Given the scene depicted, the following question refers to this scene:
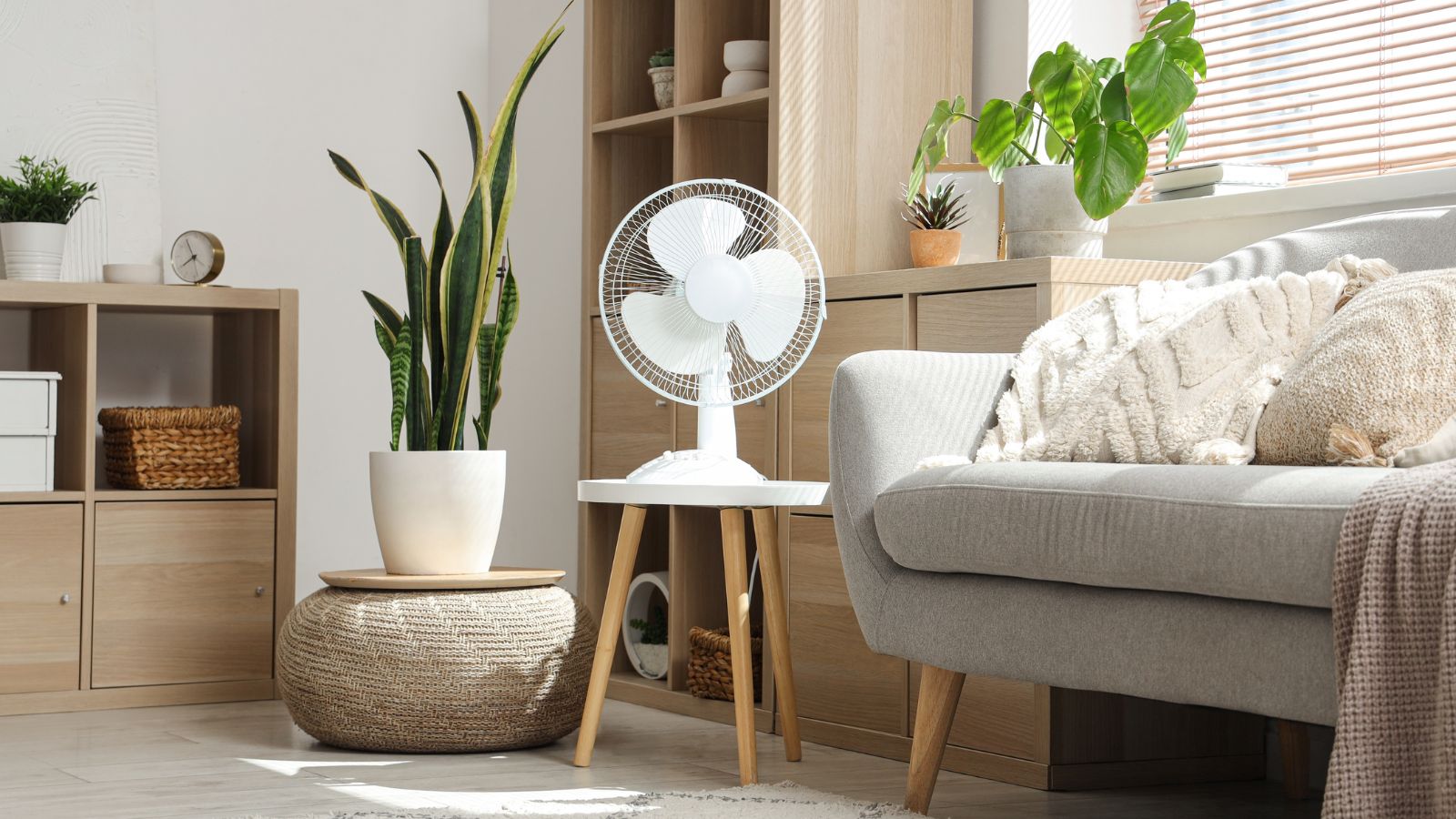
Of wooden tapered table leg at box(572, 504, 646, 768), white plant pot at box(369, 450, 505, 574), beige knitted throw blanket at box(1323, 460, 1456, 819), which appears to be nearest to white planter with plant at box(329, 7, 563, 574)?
white plant pot at box(369, 450, 505, 574)

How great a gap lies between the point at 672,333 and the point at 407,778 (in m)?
0.81

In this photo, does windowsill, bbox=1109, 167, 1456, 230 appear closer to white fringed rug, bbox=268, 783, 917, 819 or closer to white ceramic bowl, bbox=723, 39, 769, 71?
white ceramic bowl, bbox=723, 39, 769, 71

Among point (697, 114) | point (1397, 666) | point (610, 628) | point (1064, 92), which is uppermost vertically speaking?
point (697, 114)

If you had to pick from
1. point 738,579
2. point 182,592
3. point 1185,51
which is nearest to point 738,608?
point 738,579

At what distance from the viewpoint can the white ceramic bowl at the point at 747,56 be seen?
3244 mm

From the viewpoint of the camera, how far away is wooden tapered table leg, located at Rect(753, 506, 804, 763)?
2.55 metres

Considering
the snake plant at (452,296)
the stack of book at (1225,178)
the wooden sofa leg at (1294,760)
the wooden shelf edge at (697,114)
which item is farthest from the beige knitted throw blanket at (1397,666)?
the wooden shelf edge at (697,114)

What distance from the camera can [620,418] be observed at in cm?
344

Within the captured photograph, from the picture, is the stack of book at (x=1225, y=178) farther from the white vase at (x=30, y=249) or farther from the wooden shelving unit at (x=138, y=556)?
the white vase at (x=30, y=249)

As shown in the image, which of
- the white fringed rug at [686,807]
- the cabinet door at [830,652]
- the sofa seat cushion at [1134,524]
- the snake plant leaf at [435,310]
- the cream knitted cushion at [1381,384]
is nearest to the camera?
the sofa seat cushion at [1134,524]

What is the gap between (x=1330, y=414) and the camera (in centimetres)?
183

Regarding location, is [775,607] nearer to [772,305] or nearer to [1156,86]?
[772,305]

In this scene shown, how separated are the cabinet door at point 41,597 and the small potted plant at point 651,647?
1.11m

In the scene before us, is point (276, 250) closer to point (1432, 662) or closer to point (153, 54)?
point (153, 54)
